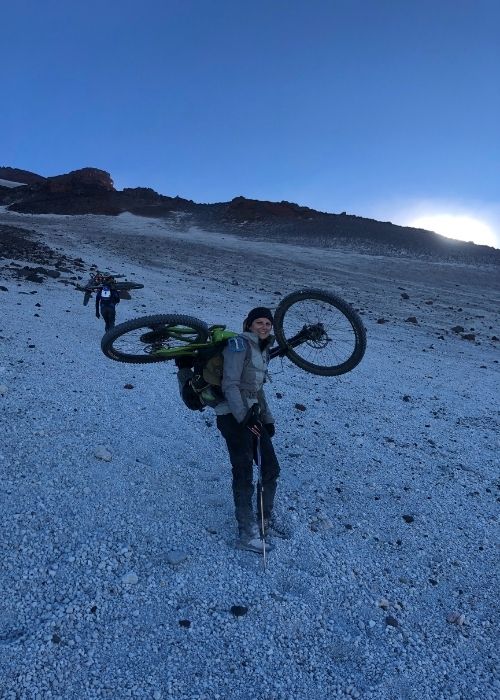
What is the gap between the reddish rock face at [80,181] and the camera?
251ft

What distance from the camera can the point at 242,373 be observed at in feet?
15.7

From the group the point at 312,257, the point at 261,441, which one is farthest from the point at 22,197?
the point at 261,441

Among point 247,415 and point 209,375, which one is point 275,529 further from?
point 209,375

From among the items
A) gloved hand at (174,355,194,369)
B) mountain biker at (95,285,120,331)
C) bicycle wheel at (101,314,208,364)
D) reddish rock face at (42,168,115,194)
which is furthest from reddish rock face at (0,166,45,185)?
gloved hand at (174,355,194,369)

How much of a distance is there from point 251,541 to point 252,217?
59905 mm

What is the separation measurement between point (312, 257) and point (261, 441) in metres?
34.9

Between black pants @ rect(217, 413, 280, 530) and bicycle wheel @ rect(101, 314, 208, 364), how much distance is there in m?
1.08

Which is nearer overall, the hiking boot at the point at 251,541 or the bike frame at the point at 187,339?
the hiking boot at the point at 251,541

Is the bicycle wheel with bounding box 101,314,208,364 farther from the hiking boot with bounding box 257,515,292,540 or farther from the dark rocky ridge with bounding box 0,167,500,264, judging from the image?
the dark rocky ridge with bounding box 0,167,500,264

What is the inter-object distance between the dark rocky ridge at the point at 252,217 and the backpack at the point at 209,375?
43202 millimetres

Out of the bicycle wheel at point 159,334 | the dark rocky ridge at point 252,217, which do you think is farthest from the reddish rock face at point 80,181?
the bicycle wheel at point 159,334

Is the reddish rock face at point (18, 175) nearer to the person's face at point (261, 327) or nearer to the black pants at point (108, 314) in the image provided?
the black pants at point (108, 314)

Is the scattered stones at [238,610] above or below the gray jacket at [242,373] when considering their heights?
below

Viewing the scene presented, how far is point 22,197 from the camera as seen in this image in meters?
75.7
